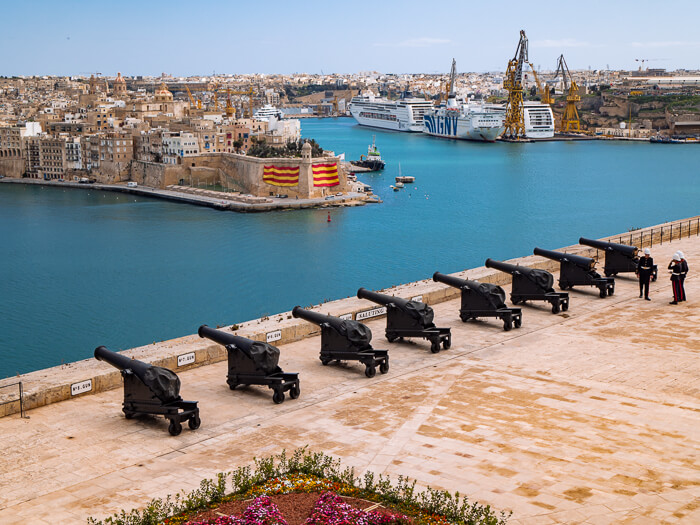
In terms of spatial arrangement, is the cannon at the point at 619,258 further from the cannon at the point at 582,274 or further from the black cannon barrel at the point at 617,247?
the cannon at the point at 582,274

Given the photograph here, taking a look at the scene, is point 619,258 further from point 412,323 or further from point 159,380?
point 159,380

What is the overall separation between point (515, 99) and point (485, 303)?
78209 millimetres

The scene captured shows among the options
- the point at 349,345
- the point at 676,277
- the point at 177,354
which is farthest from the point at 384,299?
the point at 676,277

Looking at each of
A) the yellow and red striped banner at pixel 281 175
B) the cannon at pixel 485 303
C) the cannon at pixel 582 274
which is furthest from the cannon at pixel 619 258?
the yellow and red striped banner at pixel 281 175

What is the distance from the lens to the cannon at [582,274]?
10.4 m

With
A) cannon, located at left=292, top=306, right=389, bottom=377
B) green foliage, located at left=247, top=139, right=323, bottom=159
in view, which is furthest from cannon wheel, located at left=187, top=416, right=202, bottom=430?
green foliage, located at left=247, top=139, right=323, bottom=159

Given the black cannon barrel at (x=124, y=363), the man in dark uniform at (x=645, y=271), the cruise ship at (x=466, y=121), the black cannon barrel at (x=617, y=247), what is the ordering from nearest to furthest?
the black cannon barrel at (x=124, y=363) → the man in dark uniform at (x=645, y=271) → the black cannon barrel at (x=617, y=247) → the cruise ship at (x=466, y=121)

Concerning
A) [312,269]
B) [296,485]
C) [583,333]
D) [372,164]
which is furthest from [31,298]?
[372,164]

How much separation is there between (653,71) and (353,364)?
19601 cm

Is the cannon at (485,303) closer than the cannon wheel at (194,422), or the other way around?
the cannon wheel at (194,422)

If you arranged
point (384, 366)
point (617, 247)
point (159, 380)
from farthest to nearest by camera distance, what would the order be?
point (617, 247), point (384, 366), point (159, 380)

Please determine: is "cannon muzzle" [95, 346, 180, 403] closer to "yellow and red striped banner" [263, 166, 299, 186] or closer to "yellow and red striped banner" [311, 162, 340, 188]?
"yellow and red striped banner" [311, 162, 340, 188]

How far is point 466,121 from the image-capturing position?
84.7m

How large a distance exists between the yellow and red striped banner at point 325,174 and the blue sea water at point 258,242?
9.51 ft
